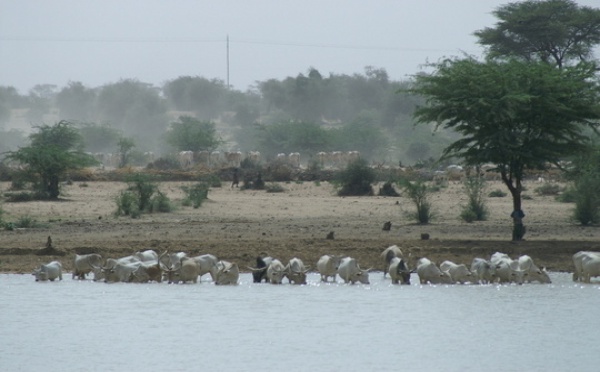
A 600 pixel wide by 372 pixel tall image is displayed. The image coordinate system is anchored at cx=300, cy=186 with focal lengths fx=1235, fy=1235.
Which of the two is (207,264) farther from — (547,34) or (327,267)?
(547,34)

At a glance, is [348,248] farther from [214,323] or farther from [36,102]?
[36,102]

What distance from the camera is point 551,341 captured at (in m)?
15.9

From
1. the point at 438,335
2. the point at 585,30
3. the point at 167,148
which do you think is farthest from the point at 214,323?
the point at 167,148

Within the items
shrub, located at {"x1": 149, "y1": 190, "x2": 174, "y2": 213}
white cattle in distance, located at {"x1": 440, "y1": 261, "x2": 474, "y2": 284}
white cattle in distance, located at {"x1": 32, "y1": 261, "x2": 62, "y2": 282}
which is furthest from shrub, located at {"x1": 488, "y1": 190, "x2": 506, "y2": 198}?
white cattle in distance, located at {"x1": 32, "y1": 261, "x2": 62, "y2": 282}

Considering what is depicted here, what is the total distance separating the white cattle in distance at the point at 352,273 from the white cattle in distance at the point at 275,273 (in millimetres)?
914

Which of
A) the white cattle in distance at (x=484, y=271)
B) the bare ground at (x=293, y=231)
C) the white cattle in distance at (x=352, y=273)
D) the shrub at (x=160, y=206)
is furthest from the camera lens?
the shrub at (x=160, y=206)

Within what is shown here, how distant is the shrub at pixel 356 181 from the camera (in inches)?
1433

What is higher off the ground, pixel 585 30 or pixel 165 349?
pixel 585 30

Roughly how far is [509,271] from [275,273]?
3.56 m

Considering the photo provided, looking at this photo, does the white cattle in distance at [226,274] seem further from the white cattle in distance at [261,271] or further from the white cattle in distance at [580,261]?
the white cattle in distance at [580,261]

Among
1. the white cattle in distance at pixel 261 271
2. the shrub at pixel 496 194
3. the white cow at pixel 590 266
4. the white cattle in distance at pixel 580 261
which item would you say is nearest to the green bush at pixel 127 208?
the white cattle in distance at pixel 261 271

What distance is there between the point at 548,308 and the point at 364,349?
3.86m

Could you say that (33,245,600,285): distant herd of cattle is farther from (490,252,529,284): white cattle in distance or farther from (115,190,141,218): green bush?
(115,190,141,218): green bush

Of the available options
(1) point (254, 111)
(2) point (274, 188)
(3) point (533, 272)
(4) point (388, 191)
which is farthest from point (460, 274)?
(1) point (254, 111)
